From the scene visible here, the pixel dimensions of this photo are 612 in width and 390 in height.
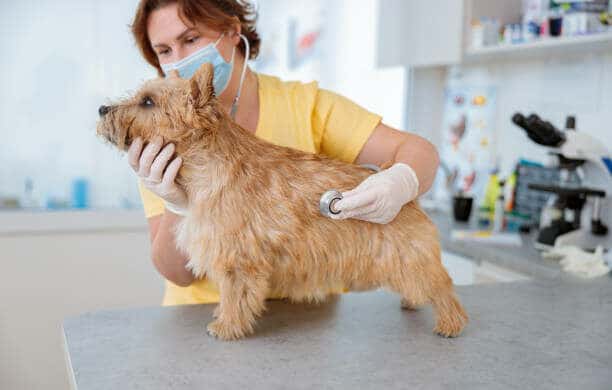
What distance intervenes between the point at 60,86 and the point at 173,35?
1.84 meters

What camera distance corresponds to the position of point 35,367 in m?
2.74

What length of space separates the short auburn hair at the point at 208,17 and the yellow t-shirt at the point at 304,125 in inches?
6.1

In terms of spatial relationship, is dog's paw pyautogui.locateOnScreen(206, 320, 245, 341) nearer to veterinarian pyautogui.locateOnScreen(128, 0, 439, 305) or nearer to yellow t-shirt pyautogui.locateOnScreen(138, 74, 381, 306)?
veterinarian pyautogui.locateOnScreen(128, 0, 439, 305)

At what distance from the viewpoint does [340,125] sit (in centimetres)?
154

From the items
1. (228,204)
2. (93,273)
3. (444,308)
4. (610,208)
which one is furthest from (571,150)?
(93,273)

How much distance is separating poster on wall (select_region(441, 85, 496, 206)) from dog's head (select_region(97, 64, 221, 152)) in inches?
85.8

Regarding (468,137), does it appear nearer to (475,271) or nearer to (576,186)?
(576,186)

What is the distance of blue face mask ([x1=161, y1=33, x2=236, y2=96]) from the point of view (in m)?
1.37

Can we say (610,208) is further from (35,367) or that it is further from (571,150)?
(35,367)

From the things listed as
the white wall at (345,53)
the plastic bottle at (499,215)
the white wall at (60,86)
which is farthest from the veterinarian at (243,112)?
the white wall at (345,53)

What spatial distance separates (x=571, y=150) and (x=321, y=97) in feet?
3.82

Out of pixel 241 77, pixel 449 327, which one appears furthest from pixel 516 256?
pixel 241 77

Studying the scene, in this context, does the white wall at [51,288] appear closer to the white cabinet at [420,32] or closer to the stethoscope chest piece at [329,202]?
the white cabinet at [420,32]

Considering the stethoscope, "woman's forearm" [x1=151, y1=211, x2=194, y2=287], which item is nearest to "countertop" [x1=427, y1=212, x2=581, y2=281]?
the stethoscope
